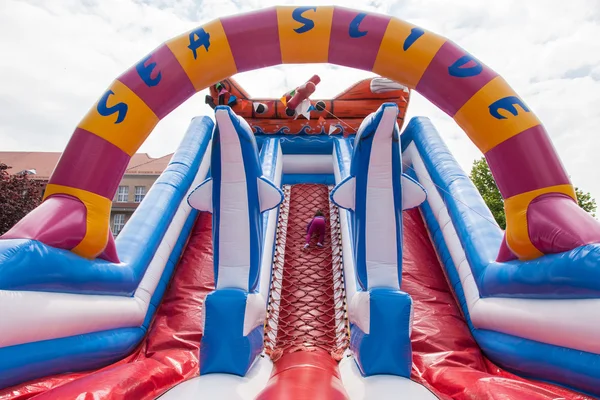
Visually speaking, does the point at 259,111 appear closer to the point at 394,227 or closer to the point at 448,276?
the point at 448,276

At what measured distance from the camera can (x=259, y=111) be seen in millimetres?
3980

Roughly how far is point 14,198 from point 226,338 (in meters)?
9.89

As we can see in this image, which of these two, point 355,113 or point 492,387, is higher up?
point 355,113

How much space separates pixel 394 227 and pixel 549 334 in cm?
65

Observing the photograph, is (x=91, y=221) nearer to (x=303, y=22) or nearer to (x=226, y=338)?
(x=226, y=338)

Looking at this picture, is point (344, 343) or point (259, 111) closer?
point (344, 343)

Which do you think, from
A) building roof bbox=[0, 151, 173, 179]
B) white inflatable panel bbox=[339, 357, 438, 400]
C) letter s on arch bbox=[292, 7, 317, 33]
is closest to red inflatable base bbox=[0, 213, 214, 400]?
white inflatable panel bbox=[339, 357, 438, 400]

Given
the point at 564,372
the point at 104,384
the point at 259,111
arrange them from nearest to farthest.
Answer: the point at 104,384 < the point at 564,372 < the point at 259,111

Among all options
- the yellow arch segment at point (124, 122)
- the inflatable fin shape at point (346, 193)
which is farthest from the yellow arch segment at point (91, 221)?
the inflatable fin shape at point (346, 193)

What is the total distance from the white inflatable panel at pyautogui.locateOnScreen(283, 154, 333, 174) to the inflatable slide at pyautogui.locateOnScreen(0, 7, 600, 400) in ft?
4.23

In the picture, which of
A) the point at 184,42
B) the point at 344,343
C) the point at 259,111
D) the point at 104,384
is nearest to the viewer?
the point at 104,384

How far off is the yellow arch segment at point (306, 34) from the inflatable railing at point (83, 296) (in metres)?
1.22

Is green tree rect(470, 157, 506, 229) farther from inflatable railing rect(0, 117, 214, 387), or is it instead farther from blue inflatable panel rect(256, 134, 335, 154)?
inflatable railing rect(0, 117, 214, 387)

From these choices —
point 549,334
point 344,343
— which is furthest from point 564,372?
point 344,343
